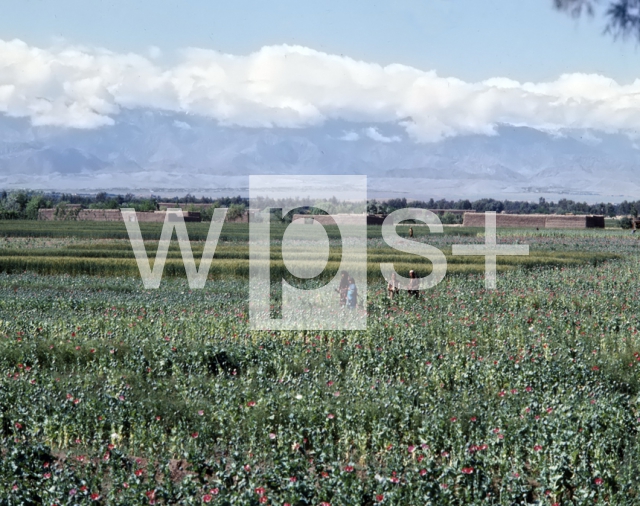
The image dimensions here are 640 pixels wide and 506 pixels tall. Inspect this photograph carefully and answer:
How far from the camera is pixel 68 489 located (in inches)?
304

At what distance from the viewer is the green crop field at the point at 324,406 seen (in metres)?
7.88

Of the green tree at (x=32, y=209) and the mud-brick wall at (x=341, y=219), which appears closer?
the mud-brick wall at (x=341, y=219)

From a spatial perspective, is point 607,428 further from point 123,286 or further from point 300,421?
point 123,286

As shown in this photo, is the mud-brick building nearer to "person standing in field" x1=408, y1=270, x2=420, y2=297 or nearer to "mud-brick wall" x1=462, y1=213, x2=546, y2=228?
"mud-brick wall" x1=462, y1=213, x2=546, y2=228

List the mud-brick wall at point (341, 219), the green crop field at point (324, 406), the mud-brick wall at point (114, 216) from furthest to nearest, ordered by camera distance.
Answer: the mud-brick wall at point (114, 216), the mud-brick wall at point (341, 219), the green crop field at point (324, 406)

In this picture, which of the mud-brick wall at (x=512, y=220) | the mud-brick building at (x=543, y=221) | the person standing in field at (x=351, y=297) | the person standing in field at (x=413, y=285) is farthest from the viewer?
the mud-brick wall at (x=512, y=220)

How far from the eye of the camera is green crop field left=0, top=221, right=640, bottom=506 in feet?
25.9

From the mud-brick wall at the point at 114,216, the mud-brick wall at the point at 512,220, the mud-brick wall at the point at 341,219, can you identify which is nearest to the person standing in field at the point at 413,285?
the mud-brick wall at the point at 341,219

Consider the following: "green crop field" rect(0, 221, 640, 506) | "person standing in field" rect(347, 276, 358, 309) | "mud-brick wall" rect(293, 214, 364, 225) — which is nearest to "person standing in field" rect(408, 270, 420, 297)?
"green crop field" rect(0, 221, 640, 506)

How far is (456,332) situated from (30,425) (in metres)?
9.14

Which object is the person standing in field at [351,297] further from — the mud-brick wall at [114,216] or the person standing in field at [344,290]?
the mud-brick wall at [114,216]

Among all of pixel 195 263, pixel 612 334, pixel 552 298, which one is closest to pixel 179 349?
pixel 612 334

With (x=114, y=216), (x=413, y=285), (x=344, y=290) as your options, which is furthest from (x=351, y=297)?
(x=114, y=216)

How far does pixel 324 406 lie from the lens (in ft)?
33.3
